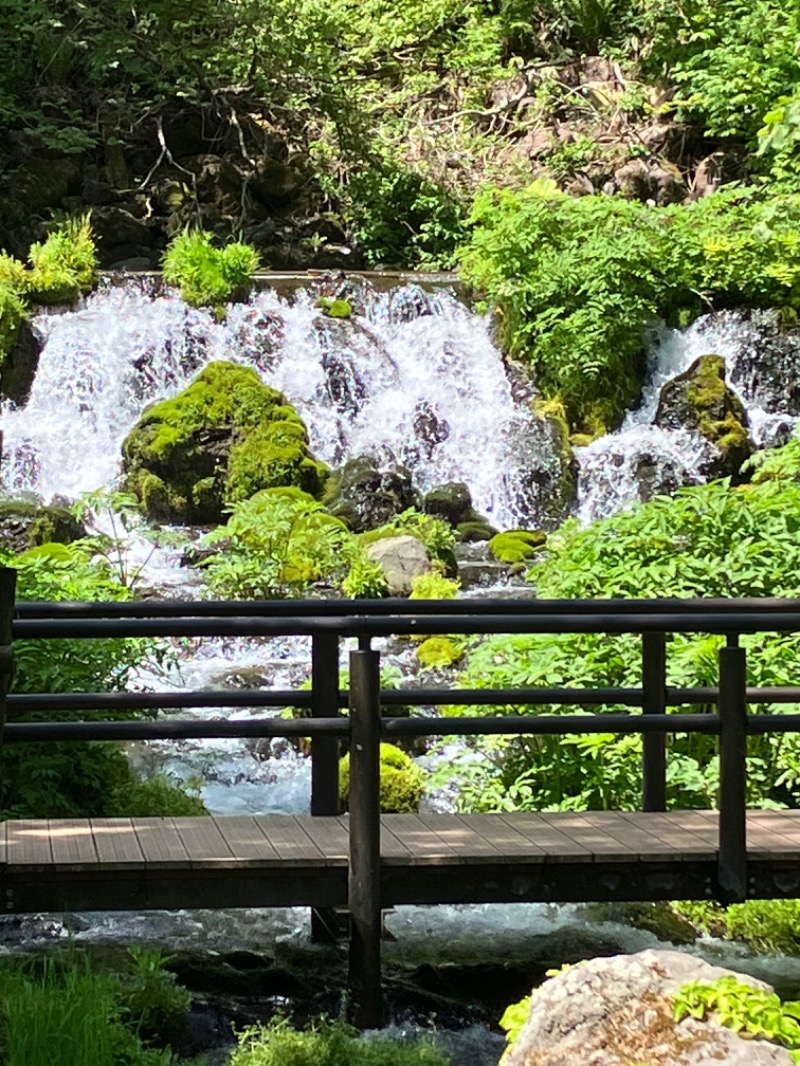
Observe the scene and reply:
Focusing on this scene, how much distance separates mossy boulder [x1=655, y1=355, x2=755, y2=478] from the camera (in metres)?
15.2

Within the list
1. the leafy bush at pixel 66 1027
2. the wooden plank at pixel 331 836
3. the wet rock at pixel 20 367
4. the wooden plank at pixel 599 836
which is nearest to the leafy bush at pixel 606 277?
the wet rock at pixel 20 367

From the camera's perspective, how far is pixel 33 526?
42.1ft

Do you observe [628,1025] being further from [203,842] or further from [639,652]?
[639,652]

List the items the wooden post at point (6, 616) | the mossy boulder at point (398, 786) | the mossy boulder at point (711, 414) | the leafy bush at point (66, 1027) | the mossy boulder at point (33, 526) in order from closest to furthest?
the wooden post at point (6, 616)
the leafy bush at point (66, 1027)
the mossy boulder at point (398, 786)
the mossy boulder at point (33, 526)
the mossy boulder at point (711, 414)

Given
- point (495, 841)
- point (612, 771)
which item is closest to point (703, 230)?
point (612, 771)

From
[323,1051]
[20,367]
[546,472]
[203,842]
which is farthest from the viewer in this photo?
[20,367]

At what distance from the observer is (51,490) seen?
594 inches

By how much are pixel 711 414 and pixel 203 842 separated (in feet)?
38.5

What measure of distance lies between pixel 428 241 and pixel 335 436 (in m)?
5.93

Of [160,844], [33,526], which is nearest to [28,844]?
[160,844]

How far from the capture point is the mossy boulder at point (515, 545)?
13234 mm

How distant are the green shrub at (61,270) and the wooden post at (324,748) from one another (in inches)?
497

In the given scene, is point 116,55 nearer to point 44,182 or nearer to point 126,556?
point 44,182

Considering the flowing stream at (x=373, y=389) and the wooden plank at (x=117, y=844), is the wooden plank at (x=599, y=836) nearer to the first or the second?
the wooden plank at (x=117, y=844)
